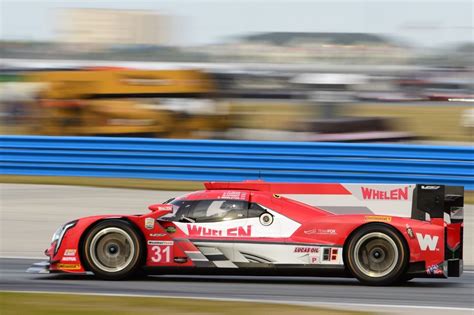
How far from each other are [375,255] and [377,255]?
21mm

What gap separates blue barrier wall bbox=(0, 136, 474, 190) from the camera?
14977 millimetres

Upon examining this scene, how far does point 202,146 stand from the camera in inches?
623

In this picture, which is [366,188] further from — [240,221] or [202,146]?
[202,146]

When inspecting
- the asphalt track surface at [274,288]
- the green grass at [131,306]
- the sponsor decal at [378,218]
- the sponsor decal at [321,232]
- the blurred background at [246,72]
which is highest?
the blurred background at [246,72]

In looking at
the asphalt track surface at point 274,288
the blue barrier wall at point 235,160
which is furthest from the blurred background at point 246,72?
the asphalt track surface at point 274,288

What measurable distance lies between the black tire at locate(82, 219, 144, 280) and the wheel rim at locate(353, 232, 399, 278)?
2.04 meters

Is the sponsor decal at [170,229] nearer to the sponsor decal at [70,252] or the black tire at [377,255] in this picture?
the sponsor decal at [70,252]

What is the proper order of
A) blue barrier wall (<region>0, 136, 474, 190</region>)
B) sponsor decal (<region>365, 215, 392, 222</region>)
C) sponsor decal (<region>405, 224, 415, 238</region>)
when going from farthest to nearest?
blue barrier wall (<region>0, 136, 474, 190</region>) < sponsor decal (<region>365, 215, 392, 222</region>) < sponsor decal (<region>405, 224, 415, 238</region>)

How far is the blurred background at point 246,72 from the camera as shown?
16.2 m

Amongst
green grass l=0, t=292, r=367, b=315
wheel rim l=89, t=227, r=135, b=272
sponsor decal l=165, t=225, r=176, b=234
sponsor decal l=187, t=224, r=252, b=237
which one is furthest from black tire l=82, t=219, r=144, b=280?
green grass l=0, t=292, r=367, b=315

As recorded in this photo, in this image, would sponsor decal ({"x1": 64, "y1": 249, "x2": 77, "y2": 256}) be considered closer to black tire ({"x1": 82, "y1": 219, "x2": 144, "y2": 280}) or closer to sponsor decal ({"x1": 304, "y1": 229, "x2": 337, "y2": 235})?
black tire ({"x1": 82, "y1": 219, "x2": 144, "y2": 280})

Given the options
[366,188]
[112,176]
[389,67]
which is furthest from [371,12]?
[366,188]

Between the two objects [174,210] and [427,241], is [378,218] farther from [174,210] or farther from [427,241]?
[174,210]

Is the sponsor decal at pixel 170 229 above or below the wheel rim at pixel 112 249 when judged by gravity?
above
